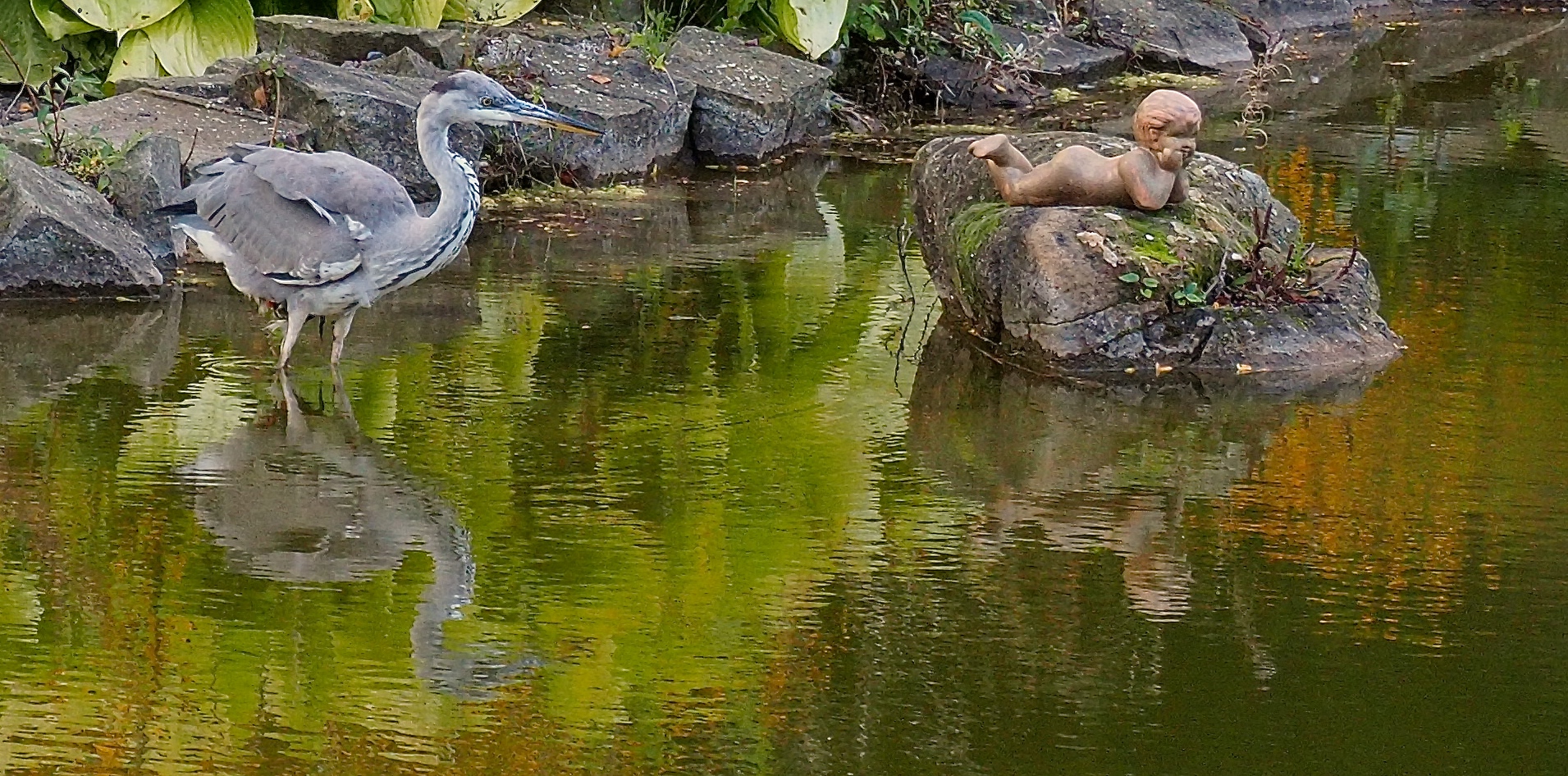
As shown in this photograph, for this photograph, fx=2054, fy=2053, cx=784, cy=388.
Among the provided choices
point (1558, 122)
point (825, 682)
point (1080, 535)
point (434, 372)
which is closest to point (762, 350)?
point (434, 372)

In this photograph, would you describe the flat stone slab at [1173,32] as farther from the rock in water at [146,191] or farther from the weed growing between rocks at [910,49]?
the rock in water at [146,191]

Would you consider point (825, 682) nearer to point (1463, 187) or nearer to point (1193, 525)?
point (1193, 525)

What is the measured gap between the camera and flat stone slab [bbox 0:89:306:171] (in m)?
8.79

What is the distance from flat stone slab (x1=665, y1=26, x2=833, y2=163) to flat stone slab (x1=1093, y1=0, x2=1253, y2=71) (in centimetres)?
412

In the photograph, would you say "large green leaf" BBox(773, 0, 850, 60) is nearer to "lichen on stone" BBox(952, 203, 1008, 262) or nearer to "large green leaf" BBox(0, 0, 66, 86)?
"large green leaf" BBox(0, 0, 66, 86)

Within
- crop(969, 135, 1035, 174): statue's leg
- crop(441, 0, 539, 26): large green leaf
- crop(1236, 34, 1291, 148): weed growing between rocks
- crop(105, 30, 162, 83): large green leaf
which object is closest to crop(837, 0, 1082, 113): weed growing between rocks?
crop(1236, 34, 1291, 148): weed growing between rocks

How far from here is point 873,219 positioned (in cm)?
980

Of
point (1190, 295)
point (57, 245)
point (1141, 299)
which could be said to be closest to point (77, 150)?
point (57, 245)

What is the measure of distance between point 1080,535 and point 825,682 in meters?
1.23

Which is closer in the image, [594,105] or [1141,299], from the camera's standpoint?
[1141,299]

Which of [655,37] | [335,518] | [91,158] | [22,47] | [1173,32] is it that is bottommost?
[335,518]

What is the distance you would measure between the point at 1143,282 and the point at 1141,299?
64mm

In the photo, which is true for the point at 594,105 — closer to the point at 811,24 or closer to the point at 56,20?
the point at 811,24

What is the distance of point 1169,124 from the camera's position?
684 cm
